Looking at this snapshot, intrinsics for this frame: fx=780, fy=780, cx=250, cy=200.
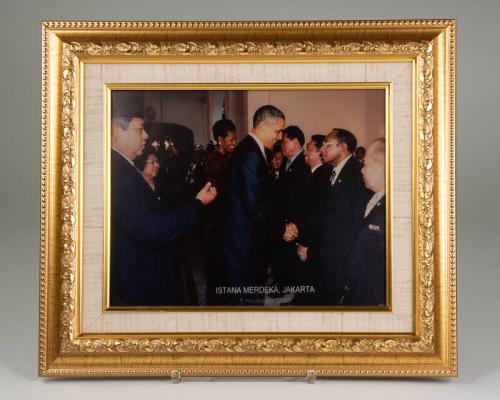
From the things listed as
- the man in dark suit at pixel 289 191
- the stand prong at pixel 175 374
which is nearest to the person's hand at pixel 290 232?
the man in dark suit at pixel 289 191

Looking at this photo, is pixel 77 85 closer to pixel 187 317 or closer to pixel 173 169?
pixel 173 169

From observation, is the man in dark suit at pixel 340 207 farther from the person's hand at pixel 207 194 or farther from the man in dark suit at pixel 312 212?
the person's hand at pixel 207 194

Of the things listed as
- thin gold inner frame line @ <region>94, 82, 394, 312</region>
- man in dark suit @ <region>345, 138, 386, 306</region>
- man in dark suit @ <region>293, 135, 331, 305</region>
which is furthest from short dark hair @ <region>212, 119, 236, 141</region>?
man in dark suit @ <region>345, 138, 386, 306</region>

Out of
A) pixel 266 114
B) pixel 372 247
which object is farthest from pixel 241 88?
pixel 372 247

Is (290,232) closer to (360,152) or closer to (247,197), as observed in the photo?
(247,197)

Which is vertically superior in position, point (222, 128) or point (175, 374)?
point (222, 128)

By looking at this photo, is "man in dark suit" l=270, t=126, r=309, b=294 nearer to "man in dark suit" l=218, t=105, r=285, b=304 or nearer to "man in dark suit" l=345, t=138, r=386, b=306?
"man in dark suit" l=218, t=105, r=285, b=304
